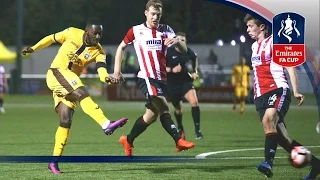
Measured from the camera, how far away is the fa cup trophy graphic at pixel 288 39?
982cm

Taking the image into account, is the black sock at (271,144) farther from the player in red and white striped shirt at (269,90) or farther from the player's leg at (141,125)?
the player's leg at (141,125)

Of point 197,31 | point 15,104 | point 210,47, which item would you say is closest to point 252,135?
point 15,104

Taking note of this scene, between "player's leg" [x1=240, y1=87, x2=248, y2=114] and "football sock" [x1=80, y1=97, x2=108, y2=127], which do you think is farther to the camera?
"player's leg" [x1=240, y1=87, x2=248, y2=114]

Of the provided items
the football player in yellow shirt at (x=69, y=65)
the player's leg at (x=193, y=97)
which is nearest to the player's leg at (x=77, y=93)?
the football player in yellow shirt at (x=69, y=65)

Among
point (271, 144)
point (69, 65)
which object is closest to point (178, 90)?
point (69, 65)

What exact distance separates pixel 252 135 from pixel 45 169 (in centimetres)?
797

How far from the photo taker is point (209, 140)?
16.8 meters

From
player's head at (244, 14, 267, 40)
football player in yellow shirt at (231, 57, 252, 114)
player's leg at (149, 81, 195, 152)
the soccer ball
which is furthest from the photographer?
football player in yellow shirt at (231, 57, 252, 114)

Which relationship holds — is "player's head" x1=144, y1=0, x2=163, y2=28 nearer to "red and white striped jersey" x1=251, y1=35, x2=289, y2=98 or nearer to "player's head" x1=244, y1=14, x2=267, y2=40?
"player's head" x1=244, y1=14, x2=267, y2=40

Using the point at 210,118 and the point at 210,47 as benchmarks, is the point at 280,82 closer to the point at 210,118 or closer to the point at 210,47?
the point at 210,118

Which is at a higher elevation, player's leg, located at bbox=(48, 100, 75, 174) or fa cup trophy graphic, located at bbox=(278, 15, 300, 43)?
fa cup trophy graphic, located at bbox=(278, 15, 300, 43)

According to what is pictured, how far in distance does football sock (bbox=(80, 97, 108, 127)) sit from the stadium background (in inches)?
27.3

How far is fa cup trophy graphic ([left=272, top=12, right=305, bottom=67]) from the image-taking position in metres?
9.82

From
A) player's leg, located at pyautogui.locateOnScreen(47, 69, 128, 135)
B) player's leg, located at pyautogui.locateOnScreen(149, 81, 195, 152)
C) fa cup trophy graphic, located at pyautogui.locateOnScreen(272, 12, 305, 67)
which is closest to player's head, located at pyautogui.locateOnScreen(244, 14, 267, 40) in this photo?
fa cup trophy graphic, located at pyautogui.locateOnScreen(272, 12, 305, 67)
